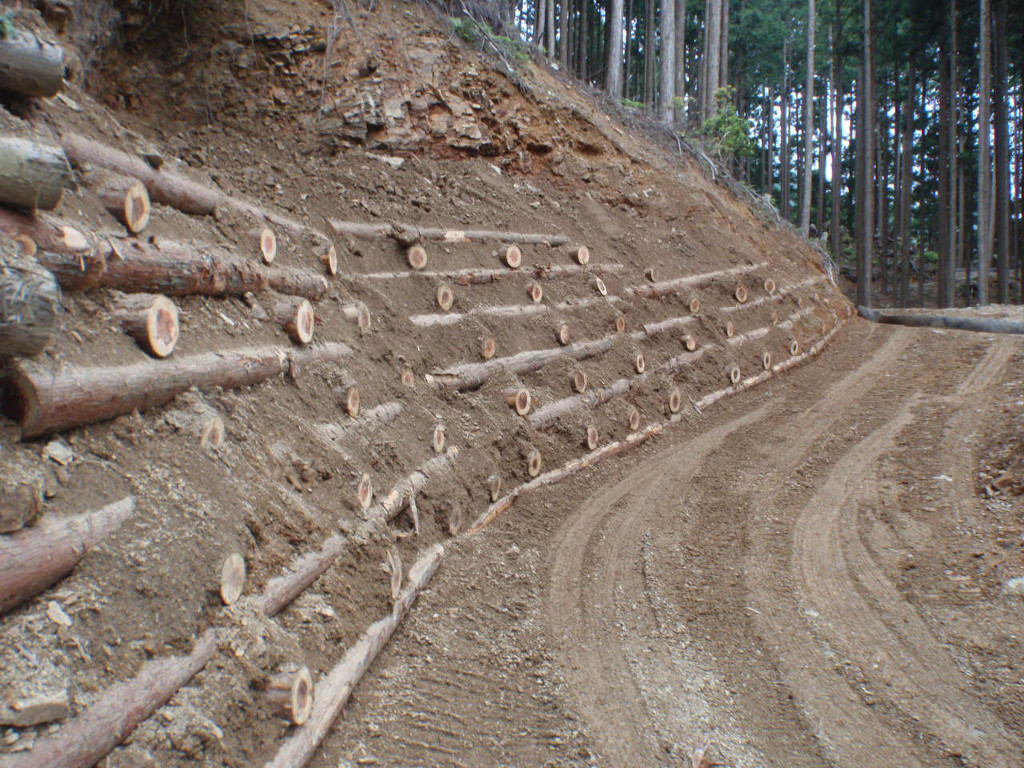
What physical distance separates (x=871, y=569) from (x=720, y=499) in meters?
1.73

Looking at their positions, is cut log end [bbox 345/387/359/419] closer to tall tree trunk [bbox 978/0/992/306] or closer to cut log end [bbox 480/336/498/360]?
cut log end [bbox 480/336/498/360]

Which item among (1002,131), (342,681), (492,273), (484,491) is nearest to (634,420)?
(492,273)

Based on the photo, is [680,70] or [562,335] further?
[680,70]

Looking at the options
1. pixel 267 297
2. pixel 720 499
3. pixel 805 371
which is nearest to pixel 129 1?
pixel 267 297

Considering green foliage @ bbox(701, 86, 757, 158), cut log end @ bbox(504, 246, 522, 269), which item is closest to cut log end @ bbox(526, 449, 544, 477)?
cut log end @ bbox(504, 246, 522, 269)

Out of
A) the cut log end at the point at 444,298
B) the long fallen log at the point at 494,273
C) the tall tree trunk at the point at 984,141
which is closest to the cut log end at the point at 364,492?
the long fallen log at the point at 494,273

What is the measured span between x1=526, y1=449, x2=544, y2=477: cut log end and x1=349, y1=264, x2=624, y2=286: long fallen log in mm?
2181

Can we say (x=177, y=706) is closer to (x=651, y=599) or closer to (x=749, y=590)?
(x=651, y=599)

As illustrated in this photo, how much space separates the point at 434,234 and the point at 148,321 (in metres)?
5.05

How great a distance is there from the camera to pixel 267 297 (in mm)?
5426

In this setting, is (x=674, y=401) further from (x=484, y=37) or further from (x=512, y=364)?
(x=484, y=37)

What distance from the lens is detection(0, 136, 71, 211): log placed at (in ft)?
10.8

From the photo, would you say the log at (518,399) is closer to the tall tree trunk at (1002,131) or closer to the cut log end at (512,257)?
the cut log end at (512,257)

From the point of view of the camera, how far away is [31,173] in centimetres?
337
